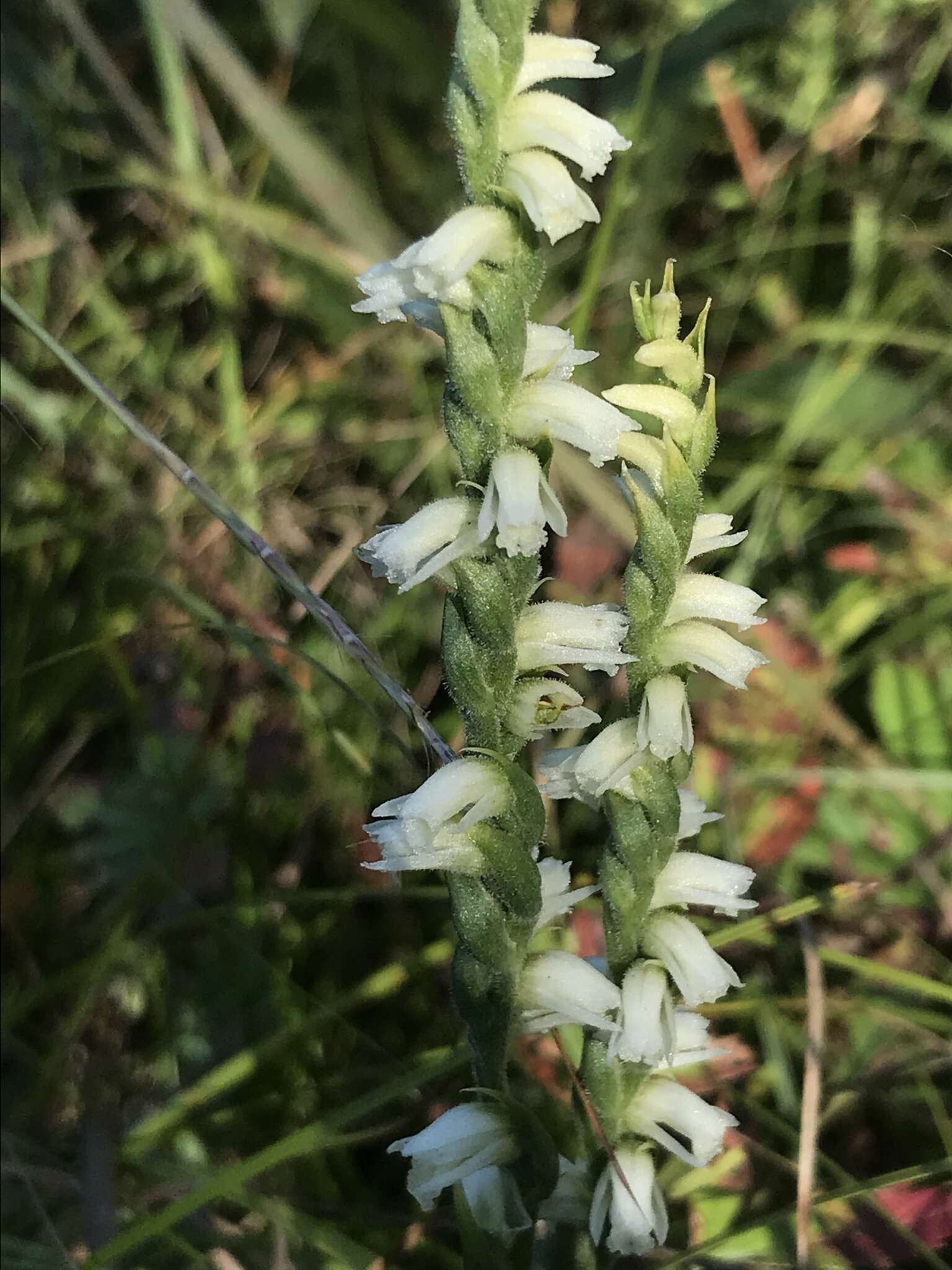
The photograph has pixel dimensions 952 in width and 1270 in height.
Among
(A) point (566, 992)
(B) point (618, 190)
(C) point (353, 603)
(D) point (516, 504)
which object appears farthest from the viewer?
(C) point (353, 603)

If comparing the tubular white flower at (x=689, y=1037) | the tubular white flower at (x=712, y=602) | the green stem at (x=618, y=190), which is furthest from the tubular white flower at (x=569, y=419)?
the green stem at (x=618, y=190)

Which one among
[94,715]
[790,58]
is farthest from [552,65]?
[790,58]

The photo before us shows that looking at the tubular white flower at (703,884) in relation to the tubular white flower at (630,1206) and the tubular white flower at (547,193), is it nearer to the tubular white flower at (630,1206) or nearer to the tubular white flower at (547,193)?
the tubular white flower at (630,1206)

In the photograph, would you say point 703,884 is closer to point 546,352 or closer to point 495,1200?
point 495,1200

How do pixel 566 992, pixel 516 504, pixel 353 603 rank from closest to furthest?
pixel 516 504, pixel 566 992, pixel 353 603

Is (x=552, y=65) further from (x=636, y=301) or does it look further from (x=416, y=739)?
(x=416, y=739)

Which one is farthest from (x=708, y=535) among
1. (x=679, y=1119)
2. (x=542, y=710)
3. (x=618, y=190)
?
(x=618, y=190)
